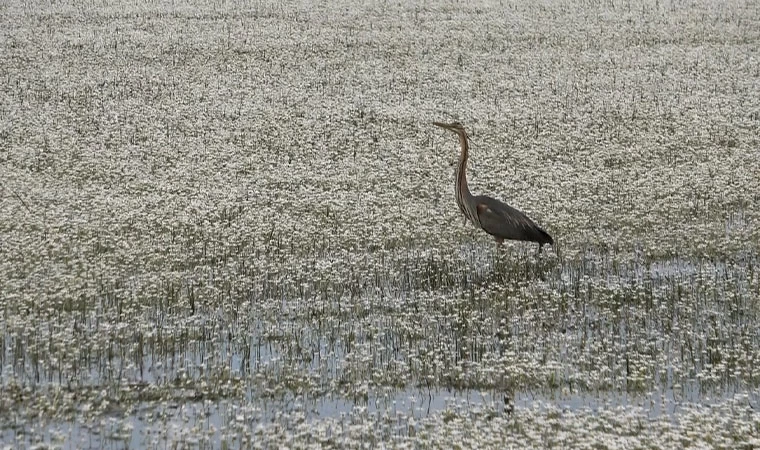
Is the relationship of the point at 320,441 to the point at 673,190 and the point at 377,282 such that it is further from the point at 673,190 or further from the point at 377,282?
the point at 673,190

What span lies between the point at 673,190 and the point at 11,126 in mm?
13875

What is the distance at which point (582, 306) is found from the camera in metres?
11.8

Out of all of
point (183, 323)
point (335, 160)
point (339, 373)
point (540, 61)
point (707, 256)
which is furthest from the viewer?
point (540, 61)

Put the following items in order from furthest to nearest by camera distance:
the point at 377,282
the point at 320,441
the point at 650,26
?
the point at 650,26 < the point at 377,282 < the point at 320,441

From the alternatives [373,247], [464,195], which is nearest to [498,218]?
[464,195]

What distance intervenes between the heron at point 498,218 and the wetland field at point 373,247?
364 mm

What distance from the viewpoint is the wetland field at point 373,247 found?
8.88 meters

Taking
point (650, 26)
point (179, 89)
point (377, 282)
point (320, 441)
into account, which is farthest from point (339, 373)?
point (650, 26)

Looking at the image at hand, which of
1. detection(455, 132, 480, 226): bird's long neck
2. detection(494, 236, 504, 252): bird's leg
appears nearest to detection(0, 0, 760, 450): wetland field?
detection(494, 236, 504, 252): bird's leg

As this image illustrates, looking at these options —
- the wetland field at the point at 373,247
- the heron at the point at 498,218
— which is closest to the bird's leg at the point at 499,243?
the heron at the point at 498,218

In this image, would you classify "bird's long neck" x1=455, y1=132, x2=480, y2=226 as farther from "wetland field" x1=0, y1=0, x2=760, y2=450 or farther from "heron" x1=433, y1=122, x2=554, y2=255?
"wetland field" x1=0, y1=0, x2=760, y2=450

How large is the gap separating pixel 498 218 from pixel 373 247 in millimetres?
1880

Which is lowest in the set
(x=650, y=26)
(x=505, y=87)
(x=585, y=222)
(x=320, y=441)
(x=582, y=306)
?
(x=320, y=441)

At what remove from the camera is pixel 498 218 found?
44.7ft
